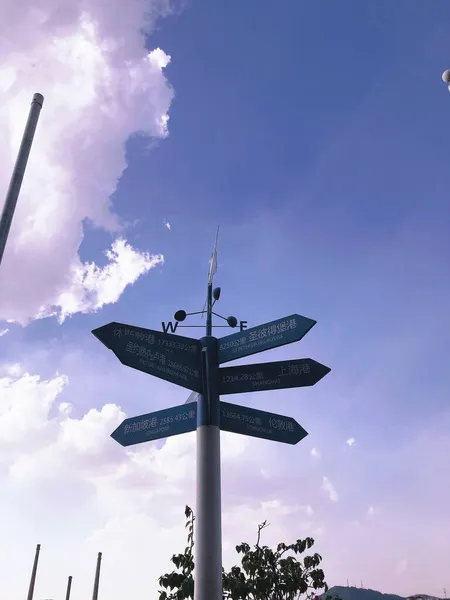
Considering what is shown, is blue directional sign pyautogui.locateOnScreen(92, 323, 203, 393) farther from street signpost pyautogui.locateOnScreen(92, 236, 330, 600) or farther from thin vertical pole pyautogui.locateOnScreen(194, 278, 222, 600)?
thin vertical pole pyautogui.locateOnScreen(194, 278, 222, 600)

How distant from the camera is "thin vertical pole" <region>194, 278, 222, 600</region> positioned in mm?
5785

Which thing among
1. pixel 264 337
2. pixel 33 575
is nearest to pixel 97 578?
pixel 33 575

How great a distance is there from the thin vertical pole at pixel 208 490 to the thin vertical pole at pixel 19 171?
104 inches

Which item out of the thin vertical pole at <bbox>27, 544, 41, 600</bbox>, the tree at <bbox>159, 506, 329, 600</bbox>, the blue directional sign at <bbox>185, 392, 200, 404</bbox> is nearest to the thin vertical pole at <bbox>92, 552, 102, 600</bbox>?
the thin vertical pole at <bbox>27, 544, 41, 600</bbox>

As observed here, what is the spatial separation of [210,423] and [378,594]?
18187 cm

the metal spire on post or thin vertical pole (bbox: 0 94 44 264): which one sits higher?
thin vertical pole (bbox: 0 94 44 264)

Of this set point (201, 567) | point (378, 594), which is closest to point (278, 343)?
point (201, 567)

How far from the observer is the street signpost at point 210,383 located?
19.7 ft

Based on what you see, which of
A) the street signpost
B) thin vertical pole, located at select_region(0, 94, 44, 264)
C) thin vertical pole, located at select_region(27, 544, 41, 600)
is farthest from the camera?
thin vertical pole, located at select_region(27, 544, 41, 600)

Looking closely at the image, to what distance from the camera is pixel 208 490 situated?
612cm

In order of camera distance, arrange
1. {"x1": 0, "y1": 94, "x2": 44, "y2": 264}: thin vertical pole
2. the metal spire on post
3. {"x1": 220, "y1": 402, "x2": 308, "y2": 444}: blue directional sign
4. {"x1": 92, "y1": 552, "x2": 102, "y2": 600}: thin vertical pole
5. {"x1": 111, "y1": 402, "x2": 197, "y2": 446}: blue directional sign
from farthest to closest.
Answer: {"x1": 92, "y1": 552, "x2": 102, "y2": 600}: thin vertical pole, {"x1": 220, "y1": 402, "x2": 308, "y2": 444}: blue directional sign, {"x1": 111, "y1": 402, "x2": 197, "y2": 446}: blue directional sign, the metal spire on post, {"x1": 0, "y1": 94, "x2": 44, "y2": 264}: thin vertical pole

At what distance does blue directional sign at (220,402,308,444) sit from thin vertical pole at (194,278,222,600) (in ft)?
0.79

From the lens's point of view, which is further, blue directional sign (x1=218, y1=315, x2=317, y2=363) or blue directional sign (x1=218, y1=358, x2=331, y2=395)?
blue directional sign (x1=218, y1=358, x2=331, y2=395)

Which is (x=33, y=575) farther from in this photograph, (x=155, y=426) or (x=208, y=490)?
(x=208, y=490)
